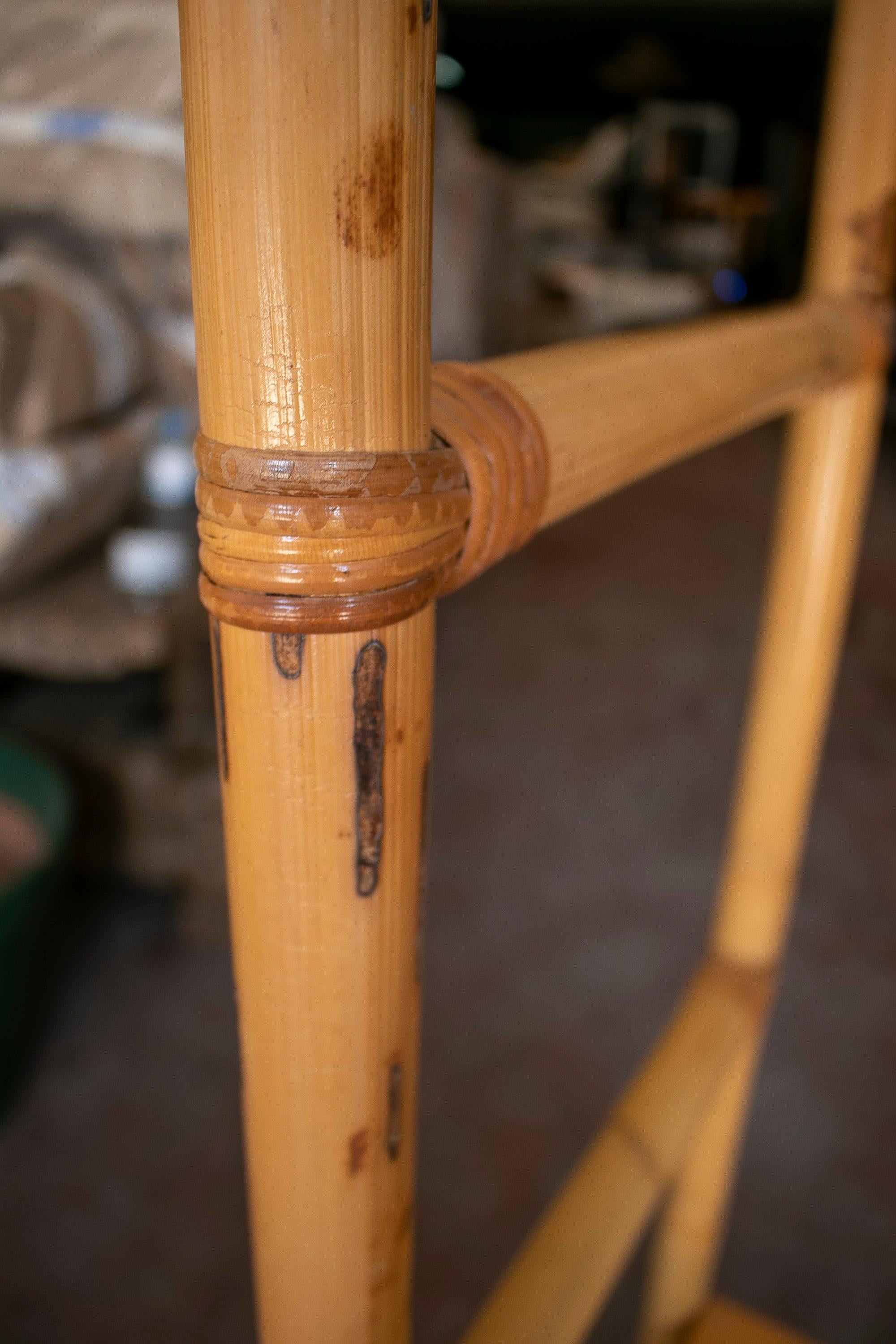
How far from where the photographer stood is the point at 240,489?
20 cm

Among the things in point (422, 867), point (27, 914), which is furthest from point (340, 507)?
point (27, 914)

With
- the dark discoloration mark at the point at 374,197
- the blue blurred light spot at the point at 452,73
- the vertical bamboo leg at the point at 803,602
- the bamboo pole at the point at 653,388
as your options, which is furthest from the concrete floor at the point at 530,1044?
the blue blurred light spot at the point at 452,73

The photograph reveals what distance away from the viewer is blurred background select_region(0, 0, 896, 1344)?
3.28ft

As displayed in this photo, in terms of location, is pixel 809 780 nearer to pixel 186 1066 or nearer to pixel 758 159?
pixel 186 1066

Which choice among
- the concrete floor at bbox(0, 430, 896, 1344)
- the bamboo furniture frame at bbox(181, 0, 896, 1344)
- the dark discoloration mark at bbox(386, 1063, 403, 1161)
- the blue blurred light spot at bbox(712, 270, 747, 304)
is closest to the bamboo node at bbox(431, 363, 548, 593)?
the bamboo furniture frame at bbox(181, 0, 896, 1344)

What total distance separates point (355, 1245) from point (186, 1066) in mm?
999

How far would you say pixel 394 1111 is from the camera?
0.94 ft

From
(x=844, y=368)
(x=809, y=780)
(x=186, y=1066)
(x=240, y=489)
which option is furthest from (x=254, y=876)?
(x=186, y=1066)

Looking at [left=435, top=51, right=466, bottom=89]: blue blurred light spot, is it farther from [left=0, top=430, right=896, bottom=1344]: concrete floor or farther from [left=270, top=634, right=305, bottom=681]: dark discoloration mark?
[left=270, top=634, right=305, bottom=681]: dark discoloration mark

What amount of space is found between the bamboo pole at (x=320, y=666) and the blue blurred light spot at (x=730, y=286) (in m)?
7.83

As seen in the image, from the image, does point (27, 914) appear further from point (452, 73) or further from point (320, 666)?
point (452, 73)

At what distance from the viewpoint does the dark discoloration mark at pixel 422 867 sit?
266 mm

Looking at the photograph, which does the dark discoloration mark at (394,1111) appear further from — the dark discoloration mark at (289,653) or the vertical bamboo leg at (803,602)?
the vertical bamboo leg at (803,602)

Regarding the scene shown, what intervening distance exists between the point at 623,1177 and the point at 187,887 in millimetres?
919
